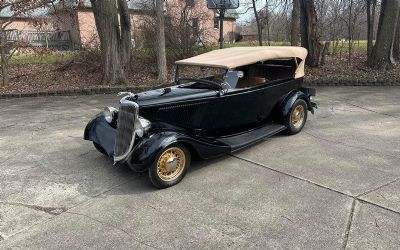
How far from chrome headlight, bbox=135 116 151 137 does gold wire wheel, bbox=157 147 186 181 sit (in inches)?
15.1

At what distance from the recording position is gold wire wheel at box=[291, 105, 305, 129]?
617 centimetres

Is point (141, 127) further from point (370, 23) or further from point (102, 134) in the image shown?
point (370, 23)

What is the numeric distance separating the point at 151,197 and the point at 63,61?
11.8 metres

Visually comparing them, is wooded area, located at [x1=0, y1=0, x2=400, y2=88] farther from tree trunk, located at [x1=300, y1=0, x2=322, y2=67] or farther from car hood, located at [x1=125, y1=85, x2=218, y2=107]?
car hood, located at [x1=125, y1=85, x2=218, y2=107]

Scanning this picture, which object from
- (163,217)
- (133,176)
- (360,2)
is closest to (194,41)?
(360,2)

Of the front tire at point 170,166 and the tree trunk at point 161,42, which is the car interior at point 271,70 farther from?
the tree trunk at point 161,42

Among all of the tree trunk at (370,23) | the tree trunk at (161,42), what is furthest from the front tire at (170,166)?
the tree trunk at (370,23)

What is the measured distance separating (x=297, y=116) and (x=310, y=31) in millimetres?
7209

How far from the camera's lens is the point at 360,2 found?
14.0 meters

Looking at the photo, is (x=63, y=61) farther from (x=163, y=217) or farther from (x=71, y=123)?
(x=163, y=217)

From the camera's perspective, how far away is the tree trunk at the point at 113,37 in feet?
35.7

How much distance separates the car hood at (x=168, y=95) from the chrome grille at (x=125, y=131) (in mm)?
144

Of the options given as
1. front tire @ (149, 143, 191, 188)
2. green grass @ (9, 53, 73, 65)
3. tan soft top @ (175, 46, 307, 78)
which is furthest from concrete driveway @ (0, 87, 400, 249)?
green grass @ (9, 53, 73, 65)

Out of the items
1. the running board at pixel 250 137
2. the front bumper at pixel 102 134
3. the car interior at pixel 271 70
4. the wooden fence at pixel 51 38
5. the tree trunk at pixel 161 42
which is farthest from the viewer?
the wooden fence at pixel 51 38
